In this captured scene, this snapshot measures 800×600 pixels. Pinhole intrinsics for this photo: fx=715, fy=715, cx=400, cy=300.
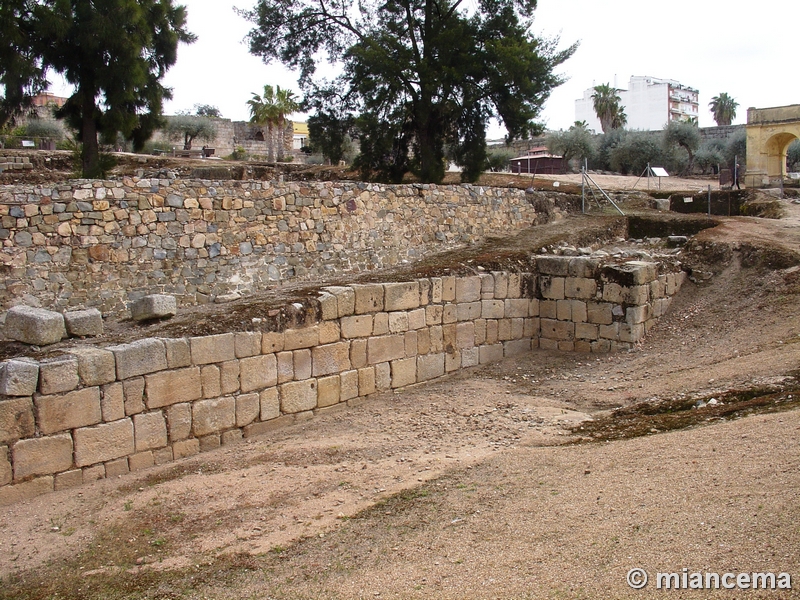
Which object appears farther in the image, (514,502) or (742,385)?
(742,385)

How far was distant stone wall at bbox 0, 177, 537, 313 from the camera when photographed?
422 inches

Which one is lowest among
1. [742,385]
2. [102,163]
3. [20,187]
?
[742,385]

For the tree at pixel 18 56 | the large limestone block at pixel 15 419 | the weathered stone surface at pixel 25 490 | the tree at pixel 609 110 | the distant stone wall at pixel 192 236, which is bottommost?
the weathered stone surface at pixel 25 490

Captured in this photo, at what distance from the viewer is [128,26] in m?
18.0

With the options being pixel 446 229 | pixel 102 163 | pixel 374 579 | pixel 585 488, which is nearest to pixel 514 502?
pixel 585 488

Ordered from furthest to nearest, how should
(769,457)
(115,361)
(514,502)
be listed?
(115,361), (514,502), (769,457)

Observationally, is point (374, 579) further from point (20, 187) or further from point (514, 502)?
A: point (20, 187)

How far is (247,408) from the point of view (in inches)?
314

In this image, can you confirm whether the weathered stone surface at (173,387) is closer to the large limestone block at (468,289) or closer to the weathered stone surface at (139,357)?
the weathered stone surface at (139,357)

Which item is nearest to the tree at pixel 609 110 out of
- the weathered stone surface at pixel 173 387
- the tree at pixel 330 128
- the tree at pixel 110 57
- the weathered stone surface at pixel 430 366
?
the tree at pixel 330 128

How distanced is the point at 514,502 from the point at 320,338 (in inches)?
156

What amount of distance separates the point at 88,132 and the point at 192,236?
941 cm

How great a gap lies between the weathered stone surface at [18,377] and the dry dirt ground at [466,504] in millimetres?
993

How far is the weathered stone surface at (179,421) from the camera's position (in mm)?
7309
